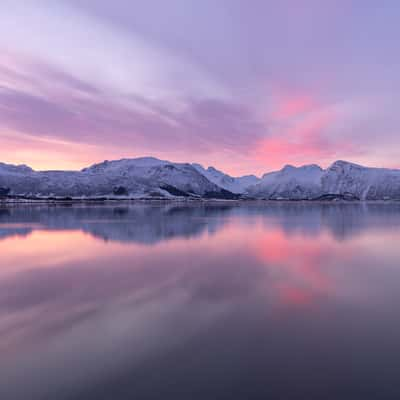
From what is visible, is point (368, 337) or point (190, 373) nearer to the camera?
point (190, 373)

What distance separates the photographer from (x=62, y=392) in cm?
668

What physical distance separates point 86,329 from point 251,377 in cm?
525

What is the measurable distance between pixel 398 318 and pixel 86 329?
32.2 ft

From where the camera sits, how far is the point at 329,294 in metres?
13.0

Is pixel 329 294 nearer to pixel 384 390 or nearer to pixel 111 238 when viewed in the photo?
pixel 384 390

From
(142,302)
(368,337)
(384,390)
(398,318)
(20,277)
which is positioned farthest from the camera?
(20,277)

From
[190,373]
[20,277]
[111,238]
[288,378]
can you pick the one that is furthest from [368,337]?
[111,238]

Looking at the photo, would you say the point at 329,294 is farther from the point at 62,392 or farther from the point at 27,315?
the point at 27,315

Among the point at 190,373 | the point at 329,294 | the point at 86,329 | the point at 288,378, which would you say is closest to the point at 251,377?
the point at 288,378

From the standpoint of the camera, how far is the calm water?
6879 millimetres

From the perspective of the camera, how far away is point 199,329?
9633mm

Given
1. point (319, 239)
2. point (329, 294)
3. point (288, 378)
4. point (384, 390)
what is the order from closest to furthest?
point (384, 390) → point (288, 378) → point (329, 294) → point (319, 239)

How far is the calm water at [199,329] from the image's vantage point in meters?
6.88

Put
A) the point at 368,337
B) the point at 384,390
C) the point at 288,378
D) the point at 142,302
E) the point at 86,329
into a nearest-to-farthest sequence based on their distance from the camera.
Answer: the point at 384,390
the point at 288,378
the point at 368,337
the point at 86,329
the point at 142,302
